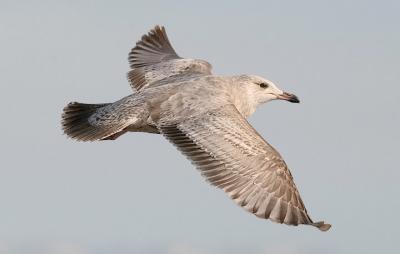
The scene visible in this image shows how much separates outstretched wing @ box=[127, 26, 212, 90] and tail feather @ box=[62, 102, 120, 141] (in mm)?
1992

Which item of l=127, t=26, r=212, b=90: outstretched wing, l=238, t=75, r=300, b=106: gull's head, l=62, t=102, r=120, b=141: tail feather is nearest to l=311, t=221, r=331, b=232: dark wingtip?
l=62, t=102, r=120, b=141: tail feather

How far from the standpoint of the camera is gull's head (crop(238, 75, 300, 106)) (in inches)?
685

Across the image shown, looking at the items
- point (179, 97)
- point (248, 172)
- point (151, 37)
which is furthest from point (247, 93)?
point (151, 37)

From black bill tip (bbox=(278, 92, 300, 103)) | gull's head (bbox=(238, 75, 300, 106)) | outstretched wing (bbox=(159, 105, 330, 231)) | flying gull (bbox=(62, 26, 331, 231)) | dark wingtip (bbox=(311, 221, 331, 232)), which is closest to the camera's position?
dark wingtip (bbox=(311, 221, 331, 232))

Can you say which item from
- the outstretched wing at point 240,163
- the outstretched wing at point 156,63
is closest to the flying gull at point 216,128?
the outstretched wing at point 240,163

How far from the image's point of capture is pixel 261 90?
17.7 metres

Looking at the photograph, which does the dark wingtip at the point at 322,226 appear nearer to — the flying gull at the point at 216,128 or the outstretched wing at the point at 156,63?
the flying gull at the point at 216,128

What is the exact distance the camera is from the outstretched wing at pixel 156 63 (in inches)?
760

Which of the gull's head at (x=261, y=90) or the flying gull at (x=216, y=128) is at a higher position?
the gull's head at (x=261, y=90)

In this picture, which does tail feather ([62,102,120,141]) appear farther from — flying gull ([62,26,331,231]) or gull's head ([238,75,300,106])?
gull's head ([238,75,300,106])

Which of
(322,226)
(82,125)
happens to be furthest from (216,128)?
(322,226)

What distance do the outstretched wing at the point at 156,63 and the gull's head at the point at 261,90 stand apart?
Answer: 1.00 meters

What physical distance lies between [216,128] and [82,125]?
221 cm

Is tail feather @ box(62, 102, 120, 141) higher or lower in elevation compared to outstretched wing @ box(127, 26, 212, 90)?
lower
